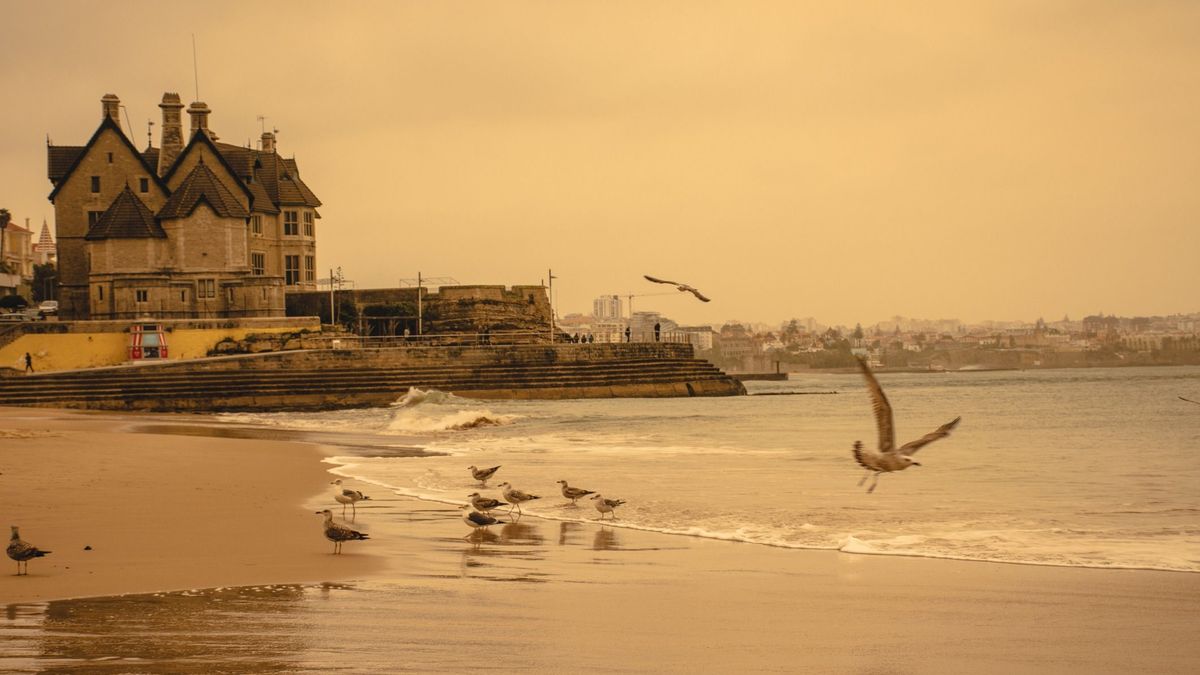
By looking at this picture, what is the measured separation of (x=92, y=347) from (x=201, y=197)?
11440mm

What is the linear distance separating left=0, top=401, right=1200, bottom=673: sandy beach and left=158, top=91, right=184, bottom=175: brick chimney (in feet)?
193

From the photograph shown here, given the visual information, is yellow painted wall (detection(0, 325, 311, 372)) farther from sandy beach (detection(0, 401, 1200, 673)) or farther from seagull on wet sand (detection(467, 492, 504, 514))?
seagull on wet sand (detection(467, 492, 504, 514))

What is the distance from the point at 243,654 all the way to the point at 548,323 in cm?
6772

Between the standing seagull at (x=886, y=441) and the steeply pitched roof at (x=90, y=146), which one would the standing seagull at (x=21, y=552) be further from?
the steeply pitched roof at (x=90, y=146)

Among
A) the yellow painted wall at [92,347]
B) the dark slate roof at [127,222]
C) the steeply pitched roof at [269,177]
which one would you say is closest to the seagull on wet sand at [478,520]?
the yellow painted wall at [92,347]

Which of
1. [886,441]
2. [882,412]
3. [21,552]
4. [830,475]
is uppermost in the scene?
[882,412]

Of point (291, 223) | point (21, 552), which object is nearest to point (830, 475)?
point (21, 552)

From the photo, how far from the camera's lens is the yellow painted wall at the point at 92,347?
55.5m

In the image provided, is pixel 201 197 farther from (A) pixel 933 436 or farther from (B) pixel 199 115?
(A) pixel 933 436

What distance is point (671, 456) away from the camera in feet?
85.1

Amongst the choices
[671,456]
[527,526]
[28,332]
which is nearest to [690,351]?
[28,332]

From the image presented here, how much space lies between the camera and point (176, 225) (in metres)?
65.3

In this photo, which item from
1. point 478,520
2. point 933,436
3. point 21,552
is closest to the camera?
point 21,552

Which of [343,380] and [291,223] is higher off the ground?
[291,223]
